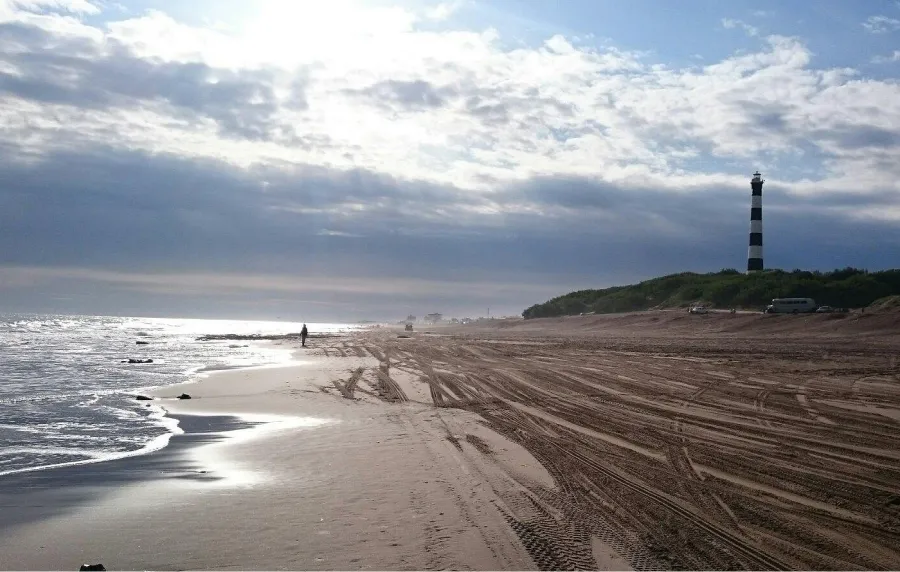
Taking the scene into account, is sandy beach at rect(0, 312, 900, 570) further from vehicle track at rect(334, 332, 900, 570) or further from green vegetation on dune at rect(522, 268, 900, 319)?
green vegetation on dune at rect(522, 268, 900, 319)

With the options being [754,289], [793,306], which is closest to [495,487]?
[793,306]

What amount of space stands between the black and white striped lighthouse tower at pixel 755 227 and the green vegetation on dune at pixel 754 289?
130 inches

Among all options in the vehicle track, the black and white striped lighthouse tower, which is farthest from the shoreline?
the black and white striped lighthouse tower

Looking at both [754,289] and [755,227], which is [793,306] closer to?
[754,289]

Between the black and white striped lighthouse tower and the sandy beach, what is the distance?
60.1 m

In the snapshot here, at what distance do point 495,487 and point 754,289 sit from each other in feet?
190

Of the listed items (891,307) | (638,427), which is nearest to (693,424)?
(638,427)

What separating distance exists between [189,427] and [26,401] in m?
5.11

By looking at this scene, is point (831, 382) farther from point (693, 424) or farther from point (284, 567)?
point (284, 567)

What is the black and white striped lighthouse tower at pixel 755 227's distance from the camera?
71.0 m

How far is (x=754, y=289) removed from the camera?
5906cm

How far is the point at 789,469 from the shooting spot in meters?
7.68

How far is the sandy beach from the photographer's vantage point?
5.20 meters

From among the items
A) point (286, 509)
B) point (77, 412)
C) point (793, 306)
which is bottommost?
point (77, 412)
